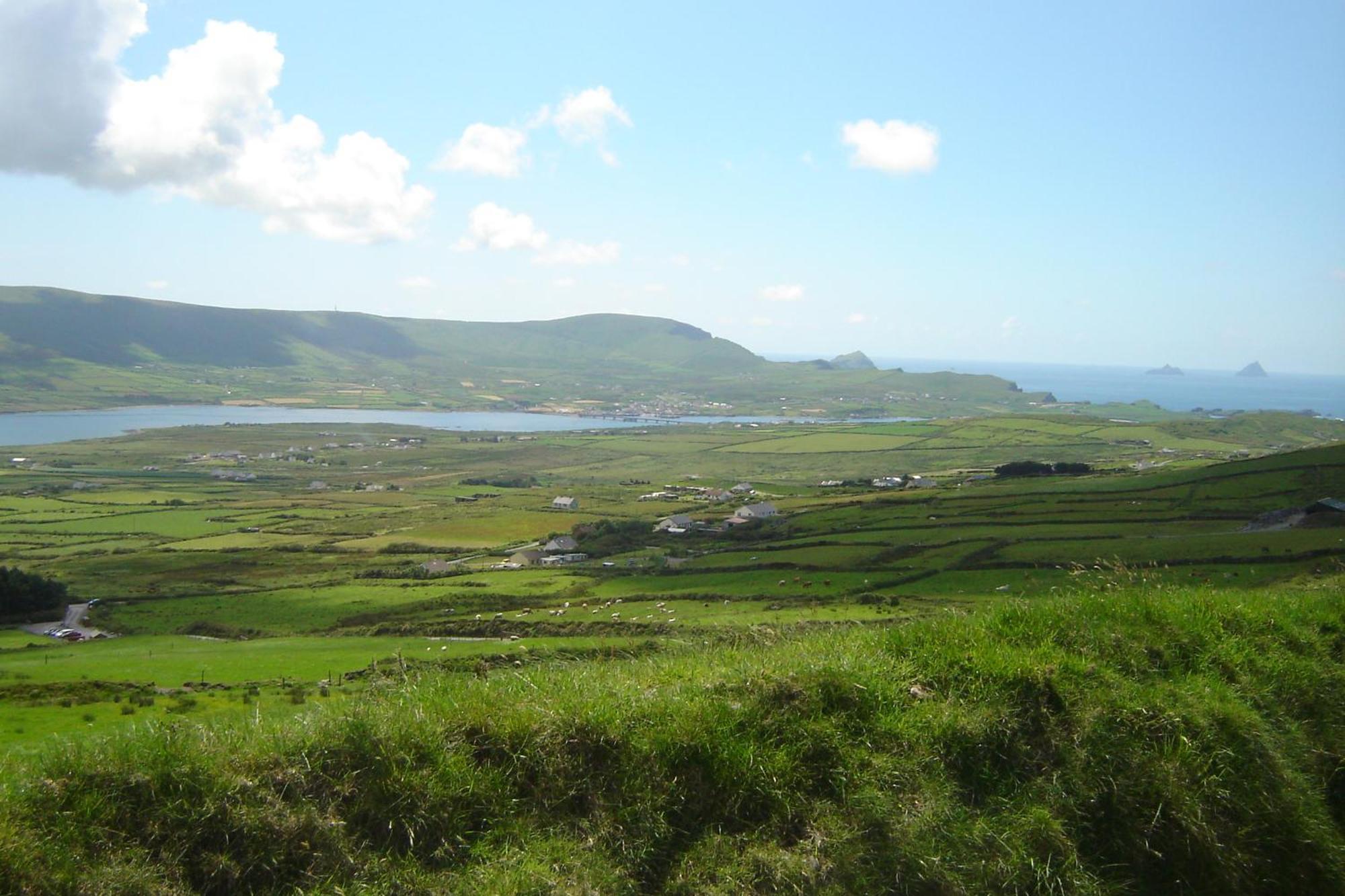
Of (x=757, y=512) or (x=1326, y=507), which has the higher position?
(x=1326, y=507)

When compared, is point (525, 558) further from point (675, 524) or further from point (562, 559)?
point (675, 524)

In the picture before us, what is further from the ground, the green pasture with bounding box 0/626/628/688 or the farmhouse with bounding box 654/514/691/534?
the green pasture with bounding box 0/626/628/688

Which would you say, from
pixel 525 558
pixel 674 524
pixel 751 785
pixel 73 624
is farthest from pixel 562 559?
pixel 751 785

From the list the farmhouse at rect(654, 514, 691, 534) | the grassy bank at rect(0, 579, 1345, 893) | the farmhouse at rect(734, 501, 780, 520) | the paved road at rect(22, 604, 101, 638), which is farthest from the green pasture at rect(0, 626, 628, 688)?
the farmhouse at rect(734, 501, 780, 520)

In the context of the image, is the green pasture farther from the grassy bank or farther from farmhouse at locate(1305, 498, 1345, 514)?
farmhouse at locate(1305, 498, 1345, 514)

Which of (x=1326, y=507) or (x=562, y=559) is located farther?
(x=562, y=559)

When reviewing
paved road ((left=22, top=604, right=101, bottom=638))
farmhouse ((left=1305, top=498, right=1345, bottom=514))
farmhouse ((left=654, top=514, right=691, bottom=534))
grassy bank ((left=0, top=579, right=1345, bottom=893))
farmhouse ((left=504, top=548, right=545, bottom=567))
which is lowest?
paved road ((left=22, top=604, right=101, bottom=638))

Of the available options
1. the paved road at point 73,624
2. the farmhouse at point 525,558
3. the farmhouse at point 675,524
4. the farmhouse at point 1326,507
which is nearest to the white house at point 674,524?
the farmhouse at point 675,524
